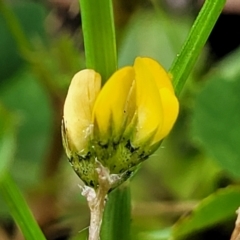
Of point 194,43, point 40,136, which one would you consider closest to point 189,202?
point 40,136

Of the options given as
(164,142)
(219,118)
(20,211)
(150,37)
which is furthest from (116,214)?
(150,37)

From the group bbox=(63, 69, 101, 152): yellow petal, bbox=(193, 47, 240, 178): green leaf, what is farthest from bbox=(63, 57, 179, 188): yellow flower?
bbox=(193, 47, 240, 178): green leaf

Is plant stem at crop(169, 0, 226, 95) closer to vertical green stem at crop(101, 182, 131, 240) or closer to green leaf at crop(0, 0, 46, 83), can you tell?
vertical green stem at crop(101, 182, 131, 240)

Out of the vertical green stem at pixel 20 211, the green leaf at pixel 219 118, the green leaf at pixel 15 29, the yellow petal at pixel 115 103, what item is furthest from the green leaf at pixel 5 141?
the green leaf at pixel 15 29

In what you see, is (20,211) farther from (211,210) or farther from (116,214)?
(211,210)

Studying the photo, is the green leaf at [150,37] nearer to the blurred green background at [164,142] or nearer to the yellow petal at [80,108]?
the blurred green background at [164,142]

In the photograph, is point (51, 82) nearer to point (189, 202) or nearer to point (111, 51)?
point (189, 202)

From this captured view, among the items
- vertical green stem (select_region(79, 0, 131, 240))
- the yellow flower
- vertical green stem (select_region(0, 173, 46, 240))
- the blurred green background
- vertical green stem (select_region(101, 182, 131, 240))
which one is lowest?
the blurred green background
